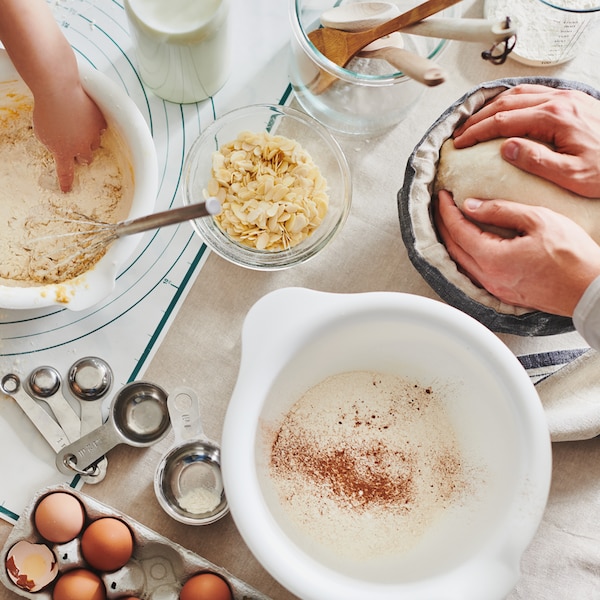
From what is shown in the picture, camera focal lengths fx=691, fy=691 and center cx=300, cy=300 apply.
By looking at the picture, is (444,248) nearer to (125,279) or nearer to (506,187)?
(506,187)

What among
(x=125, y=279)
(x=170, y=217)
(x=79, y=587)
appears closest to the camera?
(x=170, y=217)

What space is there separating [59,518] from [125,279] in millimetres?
305

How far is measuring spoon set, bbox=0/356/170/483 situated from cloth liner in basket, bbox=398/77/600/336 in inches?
14.7

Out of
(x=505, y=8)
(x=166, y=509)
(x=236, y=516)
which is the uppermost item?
(x=505, y=8)

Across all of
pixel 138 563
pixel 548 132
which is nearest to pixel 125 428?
pixel 138 563

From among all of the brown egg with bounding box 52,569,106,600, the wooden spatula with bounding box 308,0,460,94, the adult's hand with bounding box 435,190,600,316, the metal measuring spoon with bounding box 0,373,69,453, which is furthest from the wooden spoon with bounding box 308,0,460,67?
the brown egg with bounding box 52,569,106,600

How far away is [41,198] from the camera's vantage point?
870mm

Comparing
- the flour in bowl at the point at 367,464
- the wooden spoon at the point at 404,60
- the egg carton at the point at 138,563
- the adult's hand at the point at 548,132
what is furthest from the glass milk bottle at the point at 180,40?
the egg carton at the point at 138,563

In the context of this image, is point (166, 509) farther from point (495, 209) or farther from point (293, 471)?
point (495, 209)

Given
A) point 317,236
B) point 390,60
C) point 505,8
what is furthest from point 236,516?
point 505,8

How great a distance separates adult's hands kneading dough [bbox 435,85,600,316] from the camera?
0.73 m

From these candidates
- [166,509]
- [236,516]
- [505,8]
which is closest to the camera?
[236,516]

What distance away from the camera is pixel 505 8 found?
0.93m

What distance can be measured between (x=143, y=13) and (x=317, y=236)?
329mm
